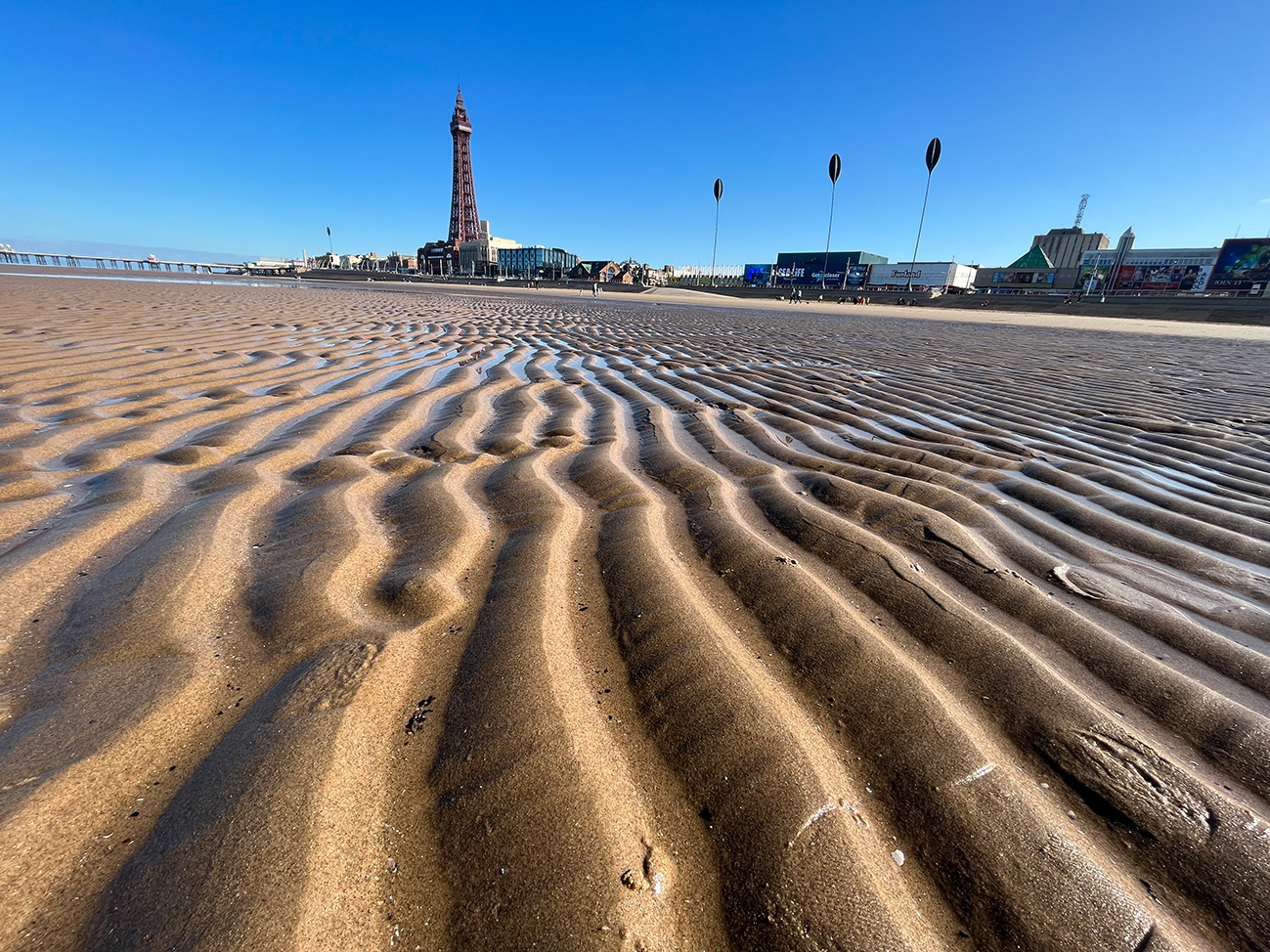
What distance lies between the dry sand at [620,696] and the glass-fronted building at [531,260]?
240ft

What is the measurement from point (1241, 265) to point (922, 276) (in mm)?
22911

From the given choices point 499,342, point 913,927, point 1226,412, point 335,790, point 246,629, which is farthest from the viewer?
point 499,342

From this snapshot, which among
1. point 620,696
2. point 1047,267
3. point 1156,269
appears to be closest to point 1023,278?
point 1047,267

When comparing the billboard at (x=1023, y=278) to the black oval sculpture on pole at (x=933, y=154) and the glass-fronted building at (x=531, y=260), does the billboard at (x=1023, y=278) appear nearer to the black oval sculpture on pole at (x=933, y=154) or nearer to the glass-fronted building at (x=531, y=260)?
the black oval sculpture on pole at (x=933, y=154)

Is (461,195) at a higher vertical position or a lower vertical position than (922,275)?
higher

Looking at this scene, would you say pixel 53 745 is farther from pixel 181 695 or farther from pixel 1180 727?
pixel 1180 727

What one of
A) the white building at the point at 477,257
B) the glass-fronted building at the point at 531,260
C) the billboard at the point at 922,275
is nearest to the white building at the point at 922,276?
the billboard at the point at 922,275

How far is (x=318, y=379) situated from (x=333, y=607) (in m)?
3.92

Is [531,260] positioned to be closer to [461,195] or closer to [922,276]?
[461,195]

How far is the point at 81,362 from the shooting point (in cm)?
481

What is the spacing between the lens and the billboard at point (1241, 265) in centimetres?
4272

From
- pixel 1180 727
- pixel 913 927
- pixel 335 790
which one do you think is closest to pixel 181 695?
pixel 335 790

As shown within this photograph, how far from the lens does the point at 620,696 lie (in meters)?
1.36

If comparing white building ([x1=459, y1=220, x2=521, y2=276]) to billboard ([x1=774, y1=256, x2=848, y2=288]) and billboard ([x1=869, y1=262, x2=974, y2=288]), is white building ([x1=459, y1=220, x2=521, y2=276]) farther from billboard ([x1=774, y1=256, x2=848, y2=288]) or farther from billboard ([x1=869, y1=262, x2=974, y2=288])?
billboard ([x1=869, y1=262, x2=974, y2=288])
